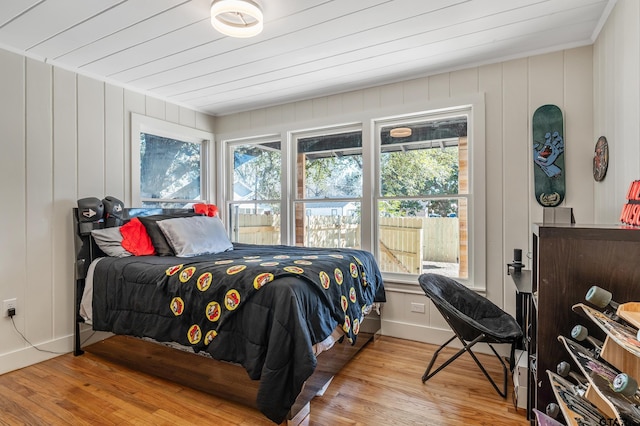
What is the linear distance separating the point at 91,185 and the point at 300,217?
2001mm

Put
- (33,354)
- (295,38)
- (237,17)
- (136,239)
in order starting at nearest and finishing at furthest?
1. (237,17)
2. (295,38)
3. (33,354)
4. (136,239)

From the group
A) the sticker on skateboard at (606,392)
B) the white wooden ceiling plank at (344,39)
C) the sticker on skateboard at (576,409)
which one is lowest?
the sticker on skateboard at (576,409)

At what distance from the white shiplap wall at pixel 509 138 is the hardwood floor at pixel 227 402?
630 mm

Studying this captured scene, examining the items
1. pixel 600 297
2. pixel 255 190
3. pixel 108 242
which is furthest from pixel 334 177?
pixel 600 297

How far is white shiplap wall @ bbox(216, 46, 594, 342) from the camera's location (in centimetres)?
250

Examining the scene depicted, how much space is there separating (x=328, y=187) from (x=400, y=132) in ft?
3.06

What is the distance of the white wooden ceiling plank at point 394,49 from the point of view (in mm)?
2213

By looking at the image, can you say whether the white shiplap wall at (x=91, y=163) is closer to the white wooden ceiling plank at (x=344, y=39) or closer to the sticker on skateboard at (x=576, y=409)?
the white wooden ceiling plank at (x=344, y=39)

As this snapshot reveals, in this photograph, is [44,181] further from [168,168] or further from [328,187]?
[328,187]

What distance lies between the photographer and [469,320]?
2004mm

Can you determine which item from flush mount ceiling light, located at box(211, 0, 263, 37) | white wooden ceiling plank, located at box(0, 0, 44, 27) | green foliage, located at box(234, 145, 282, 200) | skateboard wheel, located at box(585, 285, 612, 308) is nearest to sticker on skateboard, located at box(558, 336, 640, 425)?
skateboard wheel, located at box(585, 285, 612, 308)

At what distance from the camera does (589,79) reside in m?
2.47

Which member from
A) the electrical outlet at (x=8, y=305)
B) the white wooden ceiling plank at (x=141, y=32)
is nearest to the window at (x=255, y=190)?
the white wooden ceiling plank at (x=141, y=32)

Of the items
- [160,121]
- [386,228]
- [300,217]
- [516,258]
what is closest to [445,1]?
[516,258]
